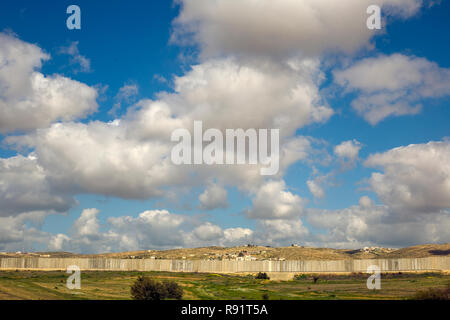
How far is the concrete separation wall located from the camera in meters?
126

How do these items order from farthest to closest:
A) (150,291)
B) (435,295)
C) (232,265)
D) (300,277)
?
(232,265)
(300,277)
(150,291)
(435,295)

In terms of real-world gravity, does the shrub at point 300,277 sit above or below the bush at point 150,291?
below

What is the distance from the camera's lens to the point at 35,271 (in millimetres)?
126250

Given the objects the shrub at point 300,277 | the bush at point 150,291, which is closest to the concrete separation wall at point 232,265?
the shrub at point 300,277

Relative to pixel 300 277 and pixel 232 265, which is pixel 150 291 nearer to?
pixel 300 277

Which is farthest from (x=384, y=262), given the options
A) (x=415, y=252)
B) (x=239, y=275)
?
(x=415, y=252)

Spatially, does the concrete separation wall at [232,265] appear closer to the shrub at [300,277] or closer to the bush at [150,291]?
the shrub at [300,277]

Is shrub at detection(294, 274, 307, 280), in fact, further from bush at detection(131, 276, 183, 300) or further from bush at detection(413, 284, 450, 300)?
bush at detection(413, 284, 450, 300)

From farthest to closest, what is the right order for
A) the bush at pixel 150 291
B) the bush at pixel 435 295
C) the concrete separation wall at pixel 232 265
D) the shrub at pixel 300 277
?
the concrete separation wall at pixel 232 265 < the shrub at pixel 300 277 < the bush at pixel 150 291 < the bush at pixel 435 295

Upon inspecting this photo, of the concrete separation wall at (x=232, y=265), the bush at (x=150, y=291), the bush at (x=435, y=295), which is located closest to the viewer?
the bush at (x=435, y=295)

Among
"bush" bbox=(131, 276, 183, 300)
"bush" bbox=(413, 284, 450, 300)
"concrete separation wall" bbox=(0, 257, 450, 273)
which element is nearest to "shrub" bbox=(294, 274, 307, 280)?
"concrete separation wall" bbox=(0, 257, 450, 273)

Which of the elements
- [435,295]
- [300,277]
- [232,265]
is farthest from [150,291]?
[232,265]

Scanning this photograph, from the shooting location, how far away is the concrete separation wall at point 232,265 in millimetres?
126125

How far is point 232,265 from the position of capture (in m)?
133
